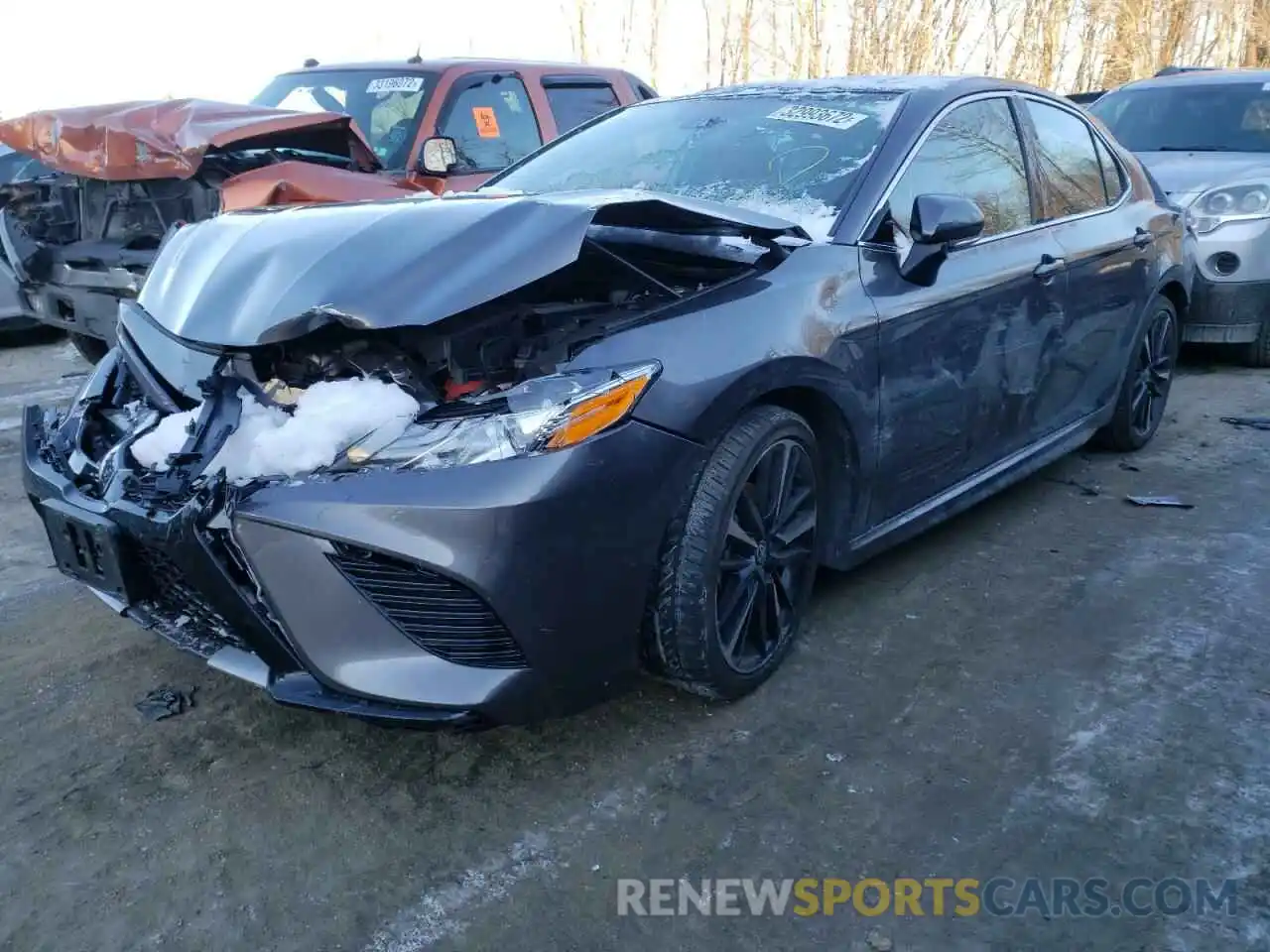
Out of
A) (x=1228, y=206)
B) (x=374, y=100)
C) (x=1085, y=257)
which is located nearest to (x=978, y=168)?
(x=1085, y=257)

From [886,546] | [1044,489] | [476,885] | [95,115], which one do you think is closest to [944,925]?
[476,885]

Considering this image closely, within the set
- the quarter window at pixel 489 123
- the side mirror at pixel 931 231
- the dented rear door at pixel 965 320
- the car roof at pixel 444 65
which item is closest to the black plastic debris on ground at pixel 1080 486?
the dented rear door at pixel 965 320

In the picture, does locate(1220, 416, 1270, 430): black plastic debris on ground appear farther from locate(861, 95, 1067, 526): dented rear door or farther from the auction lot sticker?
the auction lot sticker

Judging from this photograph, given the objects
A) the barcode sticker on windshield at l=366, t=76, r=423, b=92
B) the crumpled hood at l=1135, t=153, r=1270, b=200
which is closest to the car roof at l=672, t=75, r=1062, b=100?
the barcode sticker on windshield at l=366, t=76, r=423, b=92

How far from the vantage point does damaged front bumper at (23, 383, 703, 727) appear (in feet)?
7.45

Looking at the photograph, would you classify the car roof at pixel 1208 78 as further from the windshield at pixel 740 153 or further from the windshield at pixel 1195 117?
the windshield at pixel 740 153

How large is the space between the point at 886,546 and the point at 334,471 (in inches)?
72.1

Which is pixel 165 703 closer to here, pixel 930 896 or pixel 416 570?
pixel 416 570

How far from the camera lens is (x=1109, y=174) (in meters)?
4.71

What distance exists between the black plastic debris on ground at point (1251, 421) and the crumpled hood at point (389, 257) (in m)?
3.80

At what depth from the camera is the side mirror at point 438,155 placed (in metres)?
5.91

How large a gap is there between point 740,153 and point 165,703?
2.38 meters

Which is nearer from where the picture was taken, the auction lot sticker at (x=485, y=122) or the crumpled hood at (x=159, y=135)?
the crumpled hood at (x=159, y=135)

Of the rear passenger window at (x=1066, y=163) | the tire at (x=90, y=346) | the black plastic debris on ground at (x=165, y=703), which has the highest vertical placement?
the rear passenger window at (x=1066, y=163)
